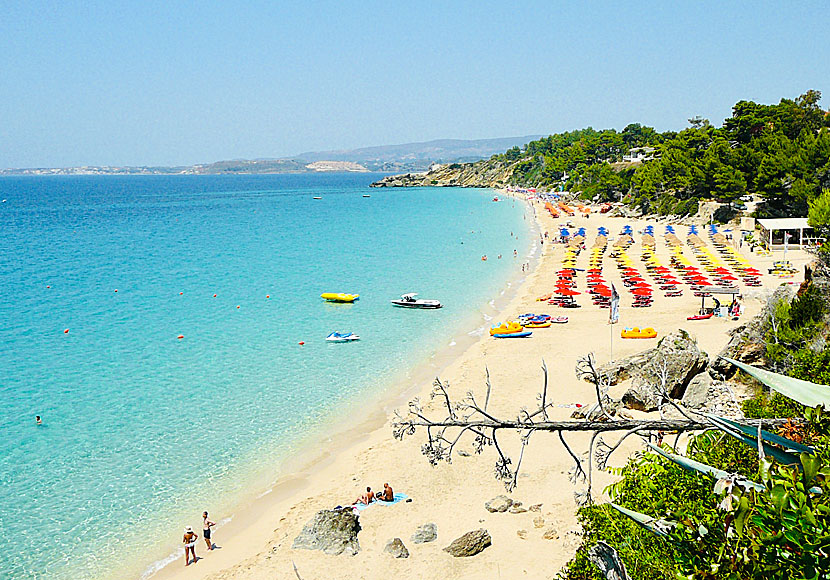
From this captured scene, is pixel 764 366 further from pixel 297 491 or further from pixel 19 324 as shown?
pixel 19 324

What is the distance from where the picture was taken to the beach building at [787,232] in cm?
4266

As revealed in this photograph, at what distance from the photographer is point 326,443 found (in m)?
18.9

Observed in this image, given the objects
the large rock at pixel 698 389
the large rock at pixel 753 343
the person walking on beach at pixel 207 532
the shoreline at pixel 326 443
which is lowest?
the shoreline at pixel 326 443

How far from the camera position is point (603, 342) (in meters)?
26.0

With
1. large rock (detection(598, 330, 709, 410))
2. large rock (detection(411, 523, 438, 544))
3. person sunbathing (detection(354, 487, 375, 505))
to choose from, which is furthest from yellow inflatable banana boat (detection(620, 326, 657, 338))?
large rock (detection(411, 523, 438, 544))

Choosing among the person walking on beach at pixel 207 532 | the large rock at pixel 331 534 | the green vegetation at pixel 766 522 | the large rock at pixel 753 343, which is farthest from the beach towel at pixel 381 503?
the green vegetation at pixel 766 522

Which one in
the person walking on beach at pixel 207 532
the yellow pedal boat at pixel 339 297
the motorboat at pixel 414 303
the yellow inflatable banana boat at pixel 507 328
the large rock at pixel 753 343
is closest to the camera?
the person walking on beach at pixel 207 532

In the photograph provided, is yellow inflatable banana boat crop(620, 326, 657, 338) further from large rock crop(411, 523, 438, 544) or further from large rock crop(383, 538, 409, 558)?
large rock crop(383, 538, 409, 558)

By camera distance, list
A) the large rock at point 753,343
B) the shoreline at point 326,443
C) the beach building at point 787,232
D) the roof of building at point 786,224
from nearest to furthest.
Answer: the shoreline at point 326,443 → the large rock at point 753,343 → the roof of building at point 786,224 → the beach building at point 787,232

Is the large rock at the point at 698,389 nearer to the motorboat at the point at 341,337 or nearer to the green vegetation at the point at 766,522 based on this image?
the green vegetation at the point at 766,522

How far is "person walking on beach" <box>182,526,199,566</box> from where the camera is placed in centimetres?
1353

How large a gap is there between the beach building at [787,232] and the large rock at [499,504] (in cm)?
3648

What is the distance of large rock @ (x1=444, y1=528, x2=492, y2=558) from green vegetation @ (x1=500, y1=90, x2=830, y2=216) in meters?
25.9

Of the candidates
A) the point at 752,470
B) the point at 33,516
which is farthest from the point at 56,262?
the point at 752,470
